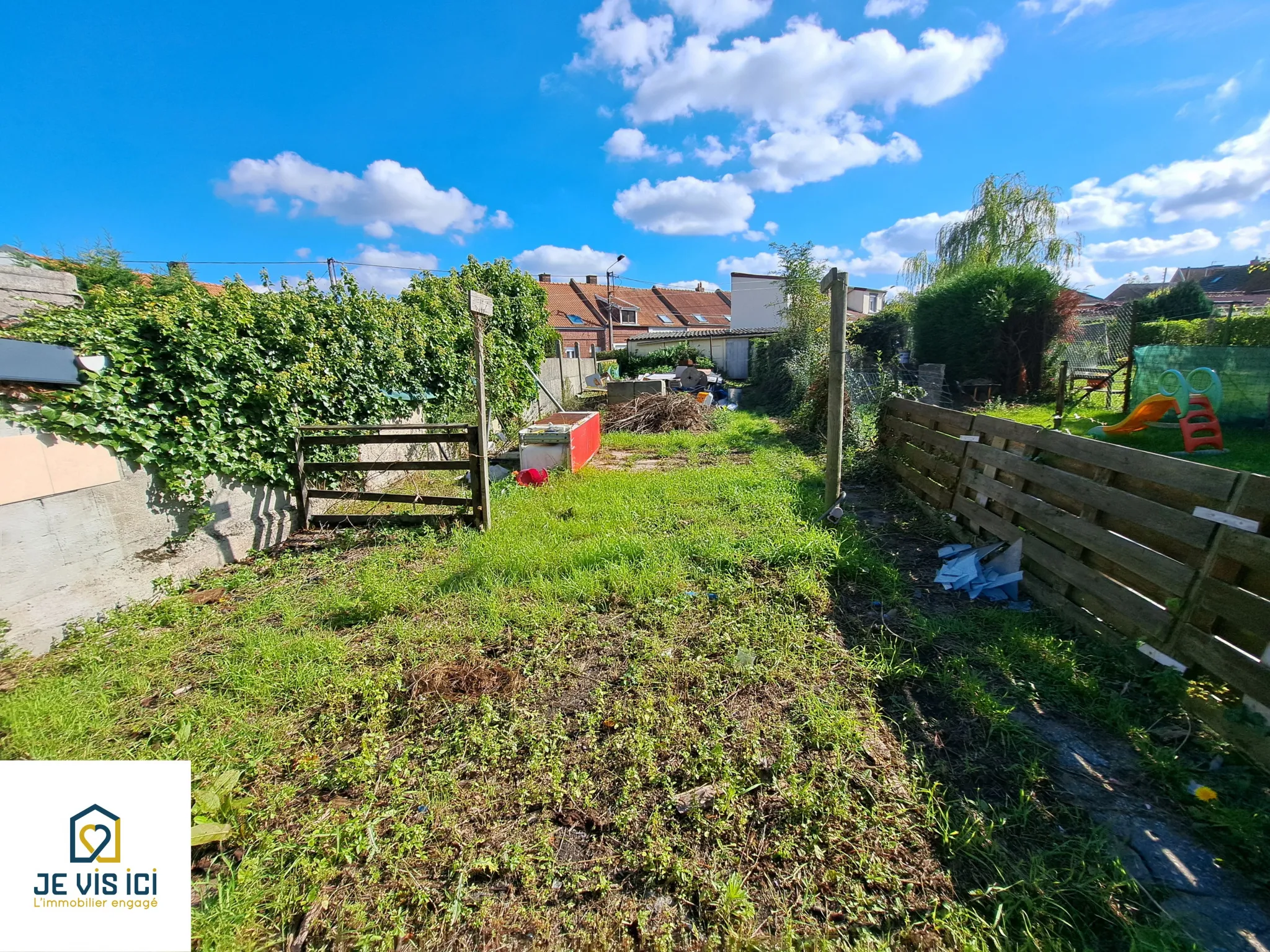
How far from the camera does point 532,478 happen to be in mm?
7309

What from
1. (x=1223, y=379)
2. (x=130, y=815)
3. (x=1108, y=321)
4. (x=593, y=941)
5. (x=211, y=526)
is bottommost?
(x=593, y=941)

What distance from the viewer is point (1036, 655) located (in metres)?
2.98

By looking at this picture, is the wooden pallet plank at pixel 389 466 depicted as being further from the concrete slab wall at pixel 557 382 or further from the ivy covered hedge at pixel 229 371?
the concrete slab wall at pixel 557 382

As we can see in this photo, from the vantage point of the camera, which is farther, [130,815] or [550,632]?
[550,632]

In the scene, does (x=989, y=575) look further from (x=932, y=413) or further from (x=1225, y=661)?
(x=932, y=413)

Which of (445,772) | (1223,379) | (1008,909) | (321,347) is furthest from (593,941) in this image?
(1223,379)

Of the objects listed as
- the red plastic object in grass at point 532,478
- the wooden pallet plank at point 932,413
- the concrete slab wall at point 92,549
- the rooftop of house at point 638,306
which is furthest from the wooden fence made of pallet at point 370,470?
the rooftop of house at point 638,306

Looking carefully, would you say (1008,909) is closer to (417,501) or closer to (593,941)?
(593,941)

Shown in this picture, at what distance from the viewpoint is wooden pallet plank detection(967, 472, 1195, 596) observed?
2613 mm

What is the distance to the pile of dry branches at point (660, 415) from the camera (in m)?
11.8

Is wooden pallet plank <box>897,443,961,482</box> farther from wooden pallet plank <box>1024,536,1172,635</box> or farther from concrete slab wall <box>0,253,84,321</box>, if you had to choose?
concrete slab wall <box>0,253,84,321</box>

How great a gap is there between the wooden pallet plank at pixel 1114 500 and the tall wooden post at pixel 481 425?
4.70 m

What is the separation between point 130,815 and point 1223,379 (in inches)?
529

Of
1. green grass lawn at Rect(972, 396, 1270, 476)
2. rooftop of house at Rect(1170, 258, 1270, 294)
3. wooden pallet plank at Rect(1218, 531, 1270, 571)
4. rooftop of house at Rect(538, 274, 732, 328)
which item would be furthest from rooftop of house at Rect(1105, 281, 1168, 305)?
wooden pallet plank at Rect(1218, 531, 1270, 571)
